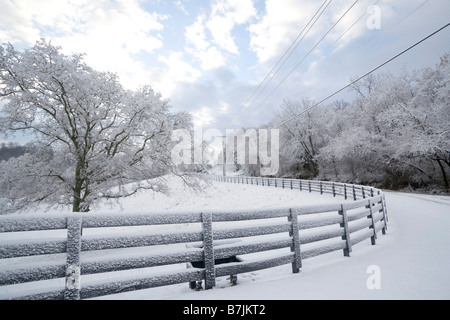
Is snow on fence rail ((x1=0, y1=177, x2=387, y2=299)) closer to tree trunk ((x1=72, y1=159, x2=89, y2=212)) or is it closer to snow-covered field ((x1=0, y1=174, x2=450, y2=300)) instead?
snow-covered field ((x1=0, y1=174, x2=450, y2=300))

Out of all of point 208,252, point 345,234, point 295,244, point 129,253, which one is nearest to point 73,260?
point 129,253

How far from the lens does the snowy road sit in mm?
3071

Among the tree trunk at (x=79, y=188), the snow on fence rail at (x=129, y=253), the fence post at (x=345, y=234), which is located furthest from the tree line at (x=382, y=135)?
the tree trunk at (x=79, y=188)

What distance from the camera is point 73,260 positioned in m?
2.48

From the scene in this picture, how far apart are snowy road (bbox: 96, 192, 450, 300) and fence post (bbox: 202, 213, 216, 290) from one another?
154 millimetres

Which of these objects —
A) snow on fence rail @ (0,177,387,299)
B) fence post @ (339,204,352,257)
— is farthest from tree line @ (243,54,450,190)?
snow on fence rail @ (0,177,387,299)

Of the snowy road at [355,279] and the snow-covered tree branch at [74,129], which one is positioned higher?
the snow-covered tree branch at [74,129]

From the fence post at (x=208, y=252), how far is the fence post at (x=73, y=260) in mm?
1576

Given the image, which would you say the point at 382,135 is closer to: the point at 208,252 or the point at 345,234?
the point at 345,234

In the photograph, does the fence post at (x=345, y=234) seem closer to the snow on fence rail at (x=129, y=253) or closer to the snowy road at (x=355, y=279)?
the snowy road at (x=355, y=279)

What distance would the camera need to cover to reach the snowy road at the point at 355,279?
3.07m
